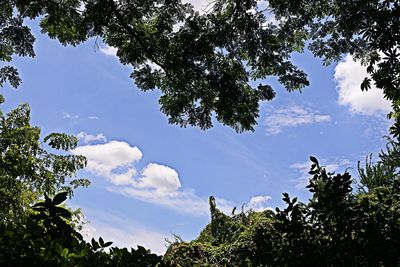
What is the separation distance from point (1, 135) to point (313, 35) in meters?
12.3

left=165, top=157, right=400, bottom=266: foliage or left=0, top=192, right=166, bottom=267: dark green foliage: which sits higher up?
left=165, top=157, right=400, bottom=266: foliage

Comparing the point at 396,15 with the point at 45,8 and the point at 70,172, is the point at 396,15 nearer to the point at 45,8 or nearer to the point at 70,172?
the point at 45,8

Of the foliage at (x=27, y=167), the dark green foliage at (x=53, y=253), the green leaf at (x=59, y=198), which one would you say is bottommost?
the dark green foliage at (x=53, y=253)

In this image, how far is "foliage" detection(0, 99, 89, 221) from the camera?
619 inches

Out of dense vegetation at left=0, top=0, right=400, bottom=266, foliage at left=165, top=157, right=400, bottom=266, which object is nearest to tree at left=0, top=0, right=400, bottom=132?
dense vegetation at left=0, top=0, right=400, bottom=266

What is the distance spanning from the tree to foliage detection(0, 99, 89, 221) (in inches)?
263

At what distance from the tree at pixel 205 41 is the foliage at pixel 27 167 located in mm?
6673

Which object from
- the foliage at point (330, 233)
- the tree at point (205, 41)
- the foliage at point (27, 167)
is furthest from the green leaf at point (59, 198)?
the foliage at point (27, 167)

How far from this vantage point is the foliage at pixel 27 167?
619 inches

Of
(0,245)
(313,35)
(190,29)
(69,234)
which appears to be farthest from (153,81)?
(0,245)

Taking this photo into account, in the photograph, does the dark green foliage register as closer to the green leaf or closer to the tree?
the green leaf

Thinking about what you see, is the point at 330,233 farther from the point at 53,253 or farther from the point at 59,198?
the point at 59,198

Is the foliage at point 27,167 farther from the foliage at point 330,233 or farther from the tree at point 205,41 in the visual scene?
the foliage at point 330,233

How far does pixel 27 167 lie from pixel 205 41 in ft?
33.6
